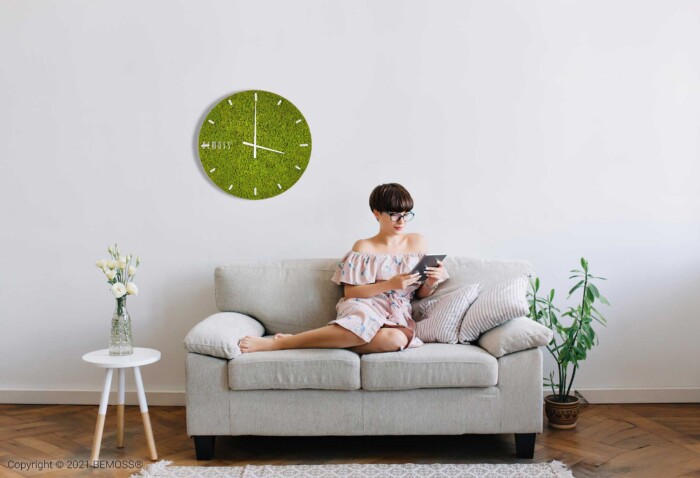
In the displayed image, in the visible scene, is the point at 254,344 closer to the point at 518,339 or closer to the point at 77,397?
the point at 518,339

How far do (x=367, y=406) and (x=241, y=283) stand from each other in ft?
3.14

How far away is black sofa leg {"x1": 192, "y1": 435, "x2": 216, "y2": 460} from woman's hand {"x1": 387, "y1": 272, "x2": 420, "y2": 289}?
1034mm

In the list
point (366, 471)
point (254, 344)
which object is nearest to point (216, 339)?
point (254, 344)

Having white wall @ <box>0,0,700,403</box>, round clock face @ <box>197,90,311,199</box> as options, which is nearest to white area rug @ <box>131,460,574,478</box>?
white wall @ <box>0,0,700,403</box>

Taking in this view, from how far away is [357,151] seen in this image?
4.04 meters

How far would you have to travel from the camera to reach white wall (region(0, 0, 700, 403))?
4.00 metres

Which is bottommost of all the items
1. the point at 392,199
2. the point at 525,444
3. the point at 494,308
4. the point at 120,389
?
the point at 525,444

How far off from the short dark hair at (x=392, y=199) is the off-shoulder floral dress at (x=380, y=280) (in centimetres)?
23

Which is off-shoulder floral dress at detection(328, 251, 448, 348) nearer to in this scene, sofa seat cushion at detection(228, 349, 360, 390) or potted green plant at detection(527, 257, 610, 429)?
sofa seat cushion at detection(228, 349, 360, 390)

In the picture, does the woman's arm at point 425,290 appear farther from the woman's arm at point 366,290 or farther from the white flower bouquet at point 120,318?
the white flower bouquet at point 120,318

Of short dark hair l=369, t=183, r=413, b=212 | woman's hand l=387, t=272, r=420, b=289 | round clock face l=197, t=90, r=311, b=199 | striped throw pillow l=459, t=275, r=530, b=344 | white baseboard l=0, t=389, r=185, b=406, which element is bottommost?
white baseboard l=0, t=389, r=185, b=406

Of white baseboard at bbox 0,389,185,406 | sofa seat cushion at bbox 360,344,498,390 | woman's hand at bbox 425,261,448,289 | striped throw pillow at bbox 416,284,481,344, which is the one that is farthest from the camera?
white baseboard at bbox 0,389,185,406

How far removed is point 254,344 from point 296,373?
0.81ft

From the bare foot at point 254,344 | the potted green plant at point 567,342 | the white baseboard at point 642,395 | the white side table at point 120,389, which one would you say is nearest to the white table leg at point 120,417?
the white side table at point 120,389
